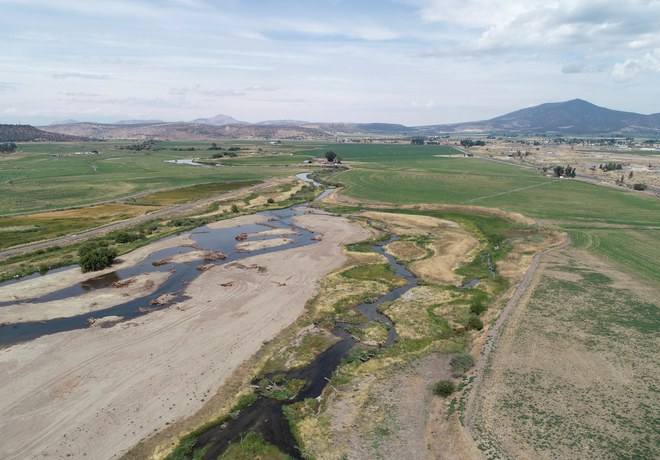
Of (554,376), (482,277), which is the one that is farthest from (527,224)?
(554,376)

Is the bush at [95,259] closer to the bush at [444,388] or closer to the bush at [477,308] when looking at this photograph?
the bush at [444,388]

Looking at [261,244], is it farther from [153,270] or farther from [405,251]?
[405,251]

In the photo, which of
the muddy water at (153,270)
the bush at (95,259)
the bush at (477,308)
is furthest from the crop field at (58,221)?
the bush at (477,308)

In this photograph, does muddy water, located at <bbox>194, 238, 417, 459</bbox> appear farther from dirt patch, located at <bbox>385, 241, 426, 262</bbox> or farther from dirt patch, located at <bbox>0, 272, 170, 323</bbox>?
dirt patch, located at <bbox>0, 272, 170, 323</bbox>

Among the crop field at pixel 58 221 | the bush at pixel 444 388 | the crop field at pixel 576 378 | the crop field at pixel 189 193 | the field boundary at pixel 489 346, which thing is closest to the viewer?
the crop field at pixel 576 378

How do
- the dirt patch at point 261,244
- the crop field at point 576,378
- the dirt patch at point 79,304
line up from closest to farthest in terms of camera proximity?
the crop field at point 576,378 < the dirt patch at point 79,304 < the dirt patch at point 261,244

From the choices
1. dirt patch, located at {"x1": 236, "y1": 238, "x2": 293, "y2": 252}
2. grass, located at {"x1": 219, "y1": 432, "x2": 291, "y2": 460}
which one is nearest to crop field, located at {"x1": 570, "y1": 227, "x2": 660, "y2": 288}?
grass, located at {"x1": 219, "y1": 432, "x2": 291, "y2": 460}

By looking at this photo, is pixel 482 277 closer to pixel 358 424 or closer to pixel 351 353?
pixel 351 353
